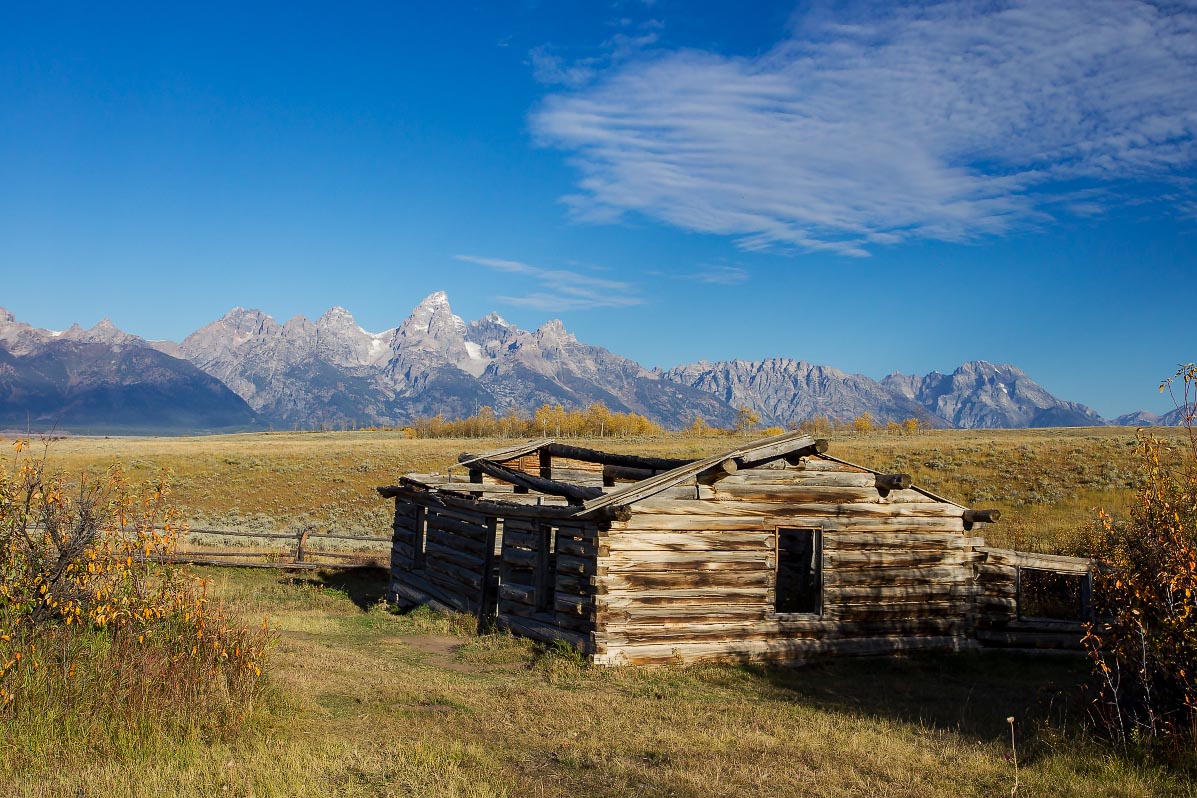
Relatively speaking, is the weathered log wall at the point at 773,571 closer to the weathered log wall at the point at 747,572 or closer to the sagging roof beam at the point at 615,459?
the weathered log wall at the point at 747,572

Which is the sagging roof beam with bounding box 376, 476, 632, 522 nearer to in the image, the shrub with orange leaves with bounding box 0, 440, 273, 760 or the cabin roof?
the cabin roof

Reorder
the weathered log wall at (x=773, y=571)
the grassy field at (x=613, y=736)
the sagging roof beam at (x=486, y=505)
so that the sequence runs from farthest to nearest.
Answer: the weathered log wall at (x=773, y=571) → the sagging roof beam at (x=486, y=505) → the grassy field at (x=613, y=736)

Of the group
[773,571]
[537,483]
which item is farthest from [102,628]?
[773,571]

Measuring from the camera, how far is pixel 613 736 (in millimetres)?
8406

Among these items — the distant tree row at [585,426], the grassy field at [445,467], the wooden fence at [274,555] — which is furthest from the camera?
the distant tree row at [585,426]

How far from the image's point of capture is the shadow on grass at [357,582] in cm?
1964

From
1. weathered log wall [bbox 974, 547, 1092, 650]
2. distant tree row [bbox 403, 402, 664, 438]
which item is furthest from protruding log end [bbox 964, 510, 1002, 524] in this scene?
distant tree row [bbox 403, 402, 664, 438]

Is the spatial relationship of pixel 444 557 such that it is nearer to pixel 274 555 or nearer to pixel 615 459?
pixel 615 459

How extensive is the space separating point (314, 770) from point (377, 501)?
3897cm

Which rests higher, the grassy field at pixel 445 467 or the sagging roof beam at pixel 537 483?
the sagging roof beam at pixel 537 483

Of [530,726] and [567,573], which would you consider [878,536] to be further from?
[530,726]

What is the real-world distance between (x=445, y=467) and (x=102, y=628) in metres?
36.2

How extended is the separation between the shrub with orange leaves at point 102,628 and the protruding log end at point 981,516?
456 inches


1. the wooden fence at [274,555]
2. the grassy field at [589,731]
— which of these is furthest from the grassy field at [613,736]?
the wooden fence at [274,555]
